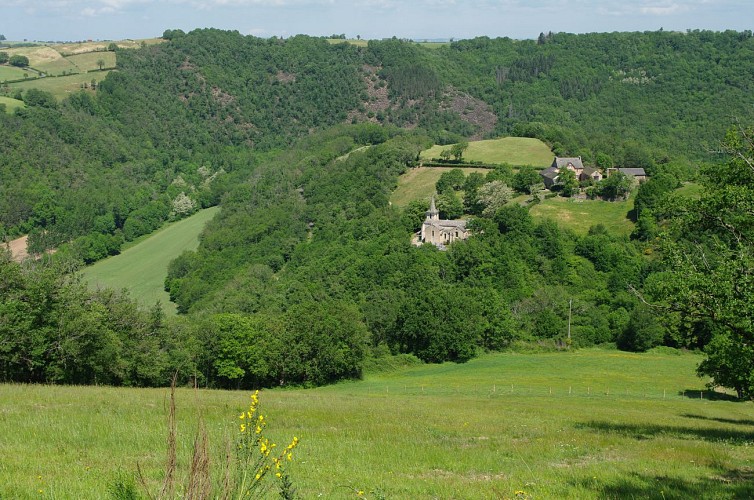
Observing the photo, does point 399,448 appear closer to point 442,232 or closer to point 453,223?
point 442,232

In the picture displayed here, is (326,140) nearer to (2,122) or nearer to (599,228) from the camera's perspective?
(2,122)

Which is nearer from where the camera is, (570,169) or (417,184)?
(570,169)

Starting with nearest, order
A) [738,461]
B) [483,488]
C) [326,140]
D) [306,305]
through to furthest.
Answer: [483,488] → [738,461] → [306,305] → [326,140]

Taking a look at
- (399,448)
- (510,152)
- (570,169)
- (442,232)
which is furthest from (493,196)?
(399,448)

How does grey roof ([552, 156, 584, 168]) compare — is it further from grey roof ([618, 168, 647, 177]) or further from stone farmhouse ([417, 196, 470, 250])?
stone farmhouse ([417, 196, 470, 250])

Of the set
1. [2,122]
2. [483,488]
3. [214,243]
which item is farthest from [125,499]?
[2,122]

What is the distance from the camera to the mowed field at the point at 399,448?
42.5 feet

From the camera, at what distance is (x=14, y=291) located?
3809cm

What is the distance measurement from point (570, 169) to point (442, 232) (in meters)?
31.0

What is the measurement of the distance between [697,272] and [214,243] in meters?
120

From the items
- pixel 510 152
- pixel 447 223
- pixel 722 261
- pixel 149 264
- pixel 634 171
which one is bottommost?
pixel 149 264

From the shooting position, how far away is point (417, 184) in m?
127

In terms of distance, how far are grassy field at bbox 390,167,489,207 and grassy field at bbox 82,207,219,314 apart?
142ft

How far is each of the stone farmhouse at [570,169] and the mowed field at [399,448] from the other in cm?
8599
